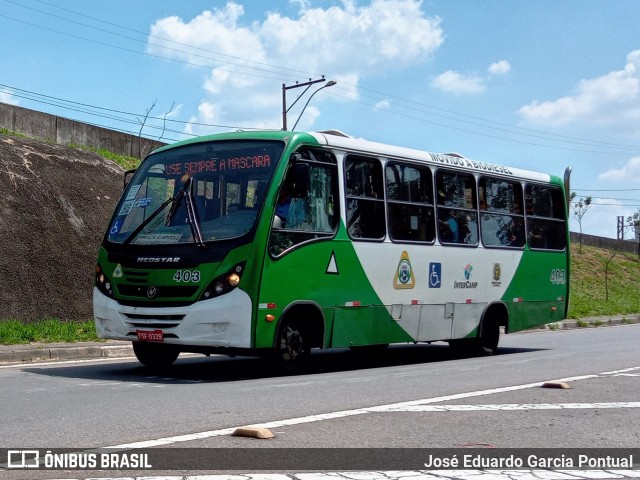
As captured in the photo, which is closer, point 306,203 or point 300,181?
point 300,181

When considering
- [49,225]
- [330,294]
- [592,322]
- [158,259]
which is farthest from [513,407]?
[592,322]

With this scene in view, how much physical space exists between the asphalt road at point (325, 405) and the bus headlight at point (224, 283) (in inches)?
41.5

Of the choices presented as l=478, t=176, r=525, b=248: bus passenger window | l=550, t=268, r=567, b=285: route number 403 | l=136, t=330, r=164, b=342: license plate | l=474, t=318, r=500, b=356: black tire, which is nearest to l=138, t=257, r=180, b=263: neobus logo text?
l=136, t=330, r=164, b=342: license plate

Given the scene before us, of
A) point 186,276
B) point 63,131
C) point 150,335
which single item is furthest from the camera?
point 63,131

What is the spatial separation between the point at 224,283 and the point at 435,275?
172 inches

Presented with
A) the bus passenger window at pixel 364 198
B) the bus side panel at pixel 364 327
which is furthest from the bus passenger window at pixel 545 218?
the bus passenger window at pixel 364 198

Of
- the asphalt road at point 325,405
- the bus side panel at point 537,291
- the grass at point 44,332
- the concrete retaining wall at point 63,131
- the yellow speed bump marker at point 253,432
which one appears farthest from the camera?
the concrete retaining wall at point 63,131

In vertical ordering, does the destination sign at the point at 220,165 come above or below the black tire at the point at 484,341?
above

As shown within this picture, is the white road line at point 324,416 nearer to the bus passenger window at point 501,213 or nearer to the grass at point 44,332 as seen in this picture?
the bus passenger window at point 501,213

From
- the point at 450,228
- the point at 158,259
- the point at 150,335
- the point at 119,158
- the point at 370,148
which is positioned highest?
the point at 119,158

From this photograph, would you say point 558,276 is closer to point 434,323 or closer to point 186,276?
point 434,323

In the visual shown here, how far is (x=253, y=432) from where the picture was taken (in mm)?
6855

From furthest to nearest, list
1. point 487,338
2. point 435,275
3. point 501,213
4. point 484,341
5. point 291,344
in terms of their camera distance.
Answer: point 501,213 → point 487,338 → point 484,341 → point 435,275 → point 291,344

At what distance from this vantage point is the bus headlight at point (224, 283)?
1116cm
